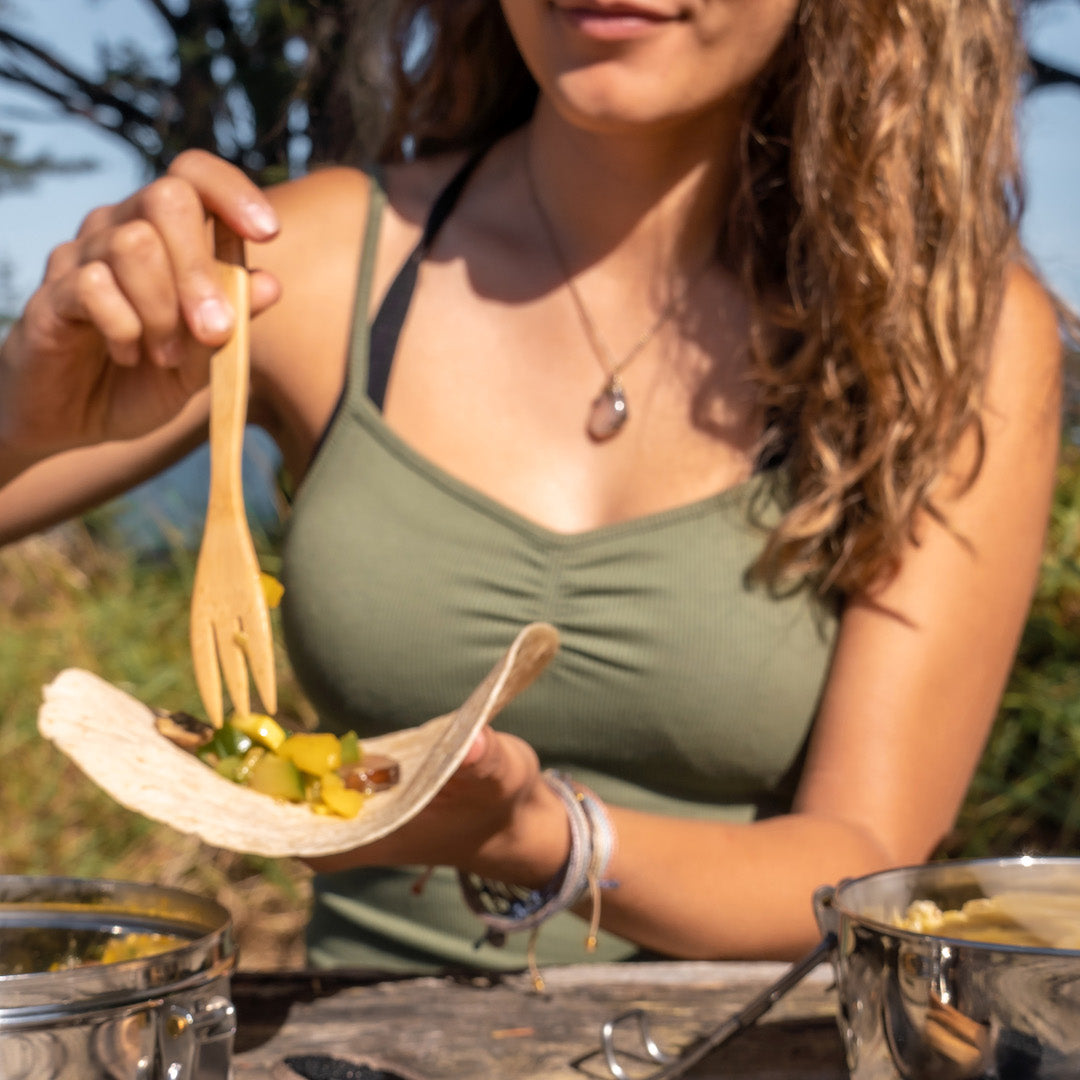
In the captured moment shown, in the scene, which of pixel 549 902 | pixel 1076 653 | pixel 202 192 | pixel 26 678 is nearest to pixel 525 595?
pixel 549 902

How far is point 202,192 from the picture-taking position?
1315 mm

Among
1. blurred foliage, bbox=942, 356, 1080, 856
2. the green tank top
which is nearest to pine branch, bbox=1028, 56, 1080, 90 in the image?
blurred foliage, bbox=942, 356, 1080, 856

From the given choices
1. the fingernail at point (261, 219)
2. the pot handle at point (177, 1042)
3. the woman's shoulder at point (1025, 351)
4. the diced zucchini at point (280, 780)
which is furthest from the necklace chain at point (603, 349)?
the pot handle at point (177, 1042)

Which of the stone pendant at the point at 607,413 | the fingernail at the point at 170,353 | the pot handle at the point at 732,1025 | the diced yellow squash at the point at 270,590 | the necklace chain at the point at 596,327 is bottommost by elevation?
the pot handle at the point at 732,1025

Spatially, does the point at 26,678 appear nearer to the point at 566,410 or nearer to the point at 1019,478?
the point at 566,410

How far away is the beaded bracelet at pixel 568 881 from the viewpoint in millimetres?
1246

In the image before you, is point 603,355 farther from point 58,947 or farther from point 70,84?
point 70,84

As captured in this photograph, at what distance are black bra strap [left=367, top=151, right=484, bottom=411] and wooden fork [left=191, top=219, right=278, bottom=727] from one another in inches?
20.6

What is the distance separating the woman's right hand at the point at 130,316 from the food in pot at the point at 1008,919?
2.74 ft

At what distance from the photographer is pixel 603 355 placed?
1.90 meters

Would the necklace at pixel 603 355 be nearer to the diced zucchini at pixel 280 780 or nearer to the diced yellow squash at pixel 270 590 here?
the diced yellow squash at pixel 270 590

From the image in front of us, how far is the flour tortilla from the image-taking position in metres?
1.05

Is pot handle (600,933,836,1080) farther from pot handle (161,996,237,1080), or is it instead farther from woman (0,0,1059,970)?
woman (0,0,1059,970)

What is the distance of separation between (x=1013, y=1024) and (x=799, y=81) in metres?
1.37
